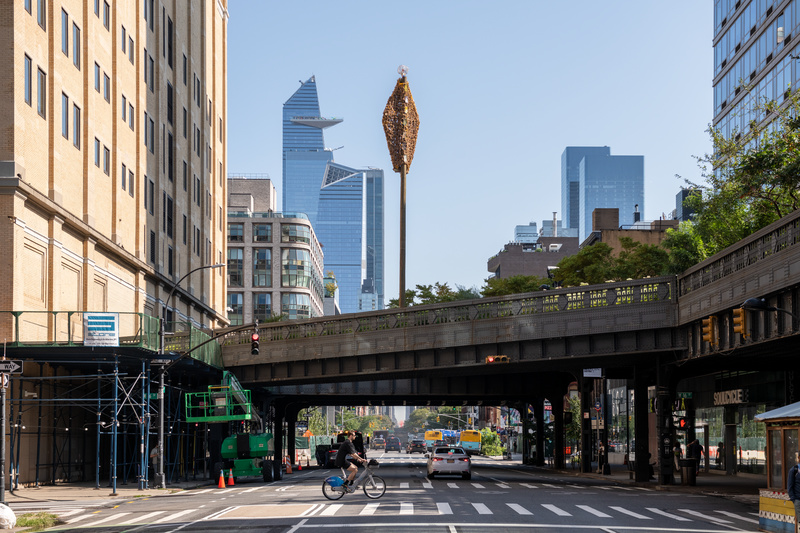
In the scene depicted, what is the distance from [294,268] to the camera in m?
139

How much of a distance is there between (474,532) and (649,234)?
85.1 meters

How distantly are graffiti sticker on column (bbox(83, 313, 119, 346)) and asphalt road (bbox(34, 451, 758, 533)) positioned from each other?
646cm

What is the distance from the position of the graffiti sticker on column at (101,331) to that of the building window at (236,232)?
100 m

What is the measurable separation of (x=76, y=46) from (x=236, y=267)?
3529 inches

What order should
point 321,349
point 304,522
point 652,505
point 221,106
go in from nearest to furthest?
1. point 304,522
2. point 652,505
3. point 321,349
4. point 221,106

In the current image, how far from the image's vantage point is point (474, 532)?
19469mm

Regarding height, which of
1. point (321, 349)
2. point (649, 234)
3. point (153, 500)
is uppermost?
point (649, 234)

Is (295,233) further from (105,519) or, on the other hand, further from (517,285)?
(105,519)

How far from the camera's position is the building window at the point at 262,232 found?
5423 inches

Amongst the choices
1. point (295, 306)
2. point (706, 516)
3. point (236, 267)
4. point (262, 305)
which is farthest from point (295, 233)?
point (706, 516)

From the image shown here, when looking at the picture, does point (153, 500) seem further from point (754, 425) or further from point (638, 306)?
point (754, 425)

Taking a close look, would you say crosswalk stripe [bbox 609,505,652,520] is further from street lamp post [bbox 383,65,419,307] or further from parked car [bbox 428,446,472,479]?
street lamp post [bbox 383,65,419,307]

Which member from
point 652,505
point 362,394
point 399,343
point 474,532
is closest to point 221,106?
point 362,394

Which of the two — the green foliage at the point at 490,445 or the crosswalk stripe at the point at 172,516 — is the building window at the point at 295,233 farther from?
the crosswalk stripe at the point at 172,516
